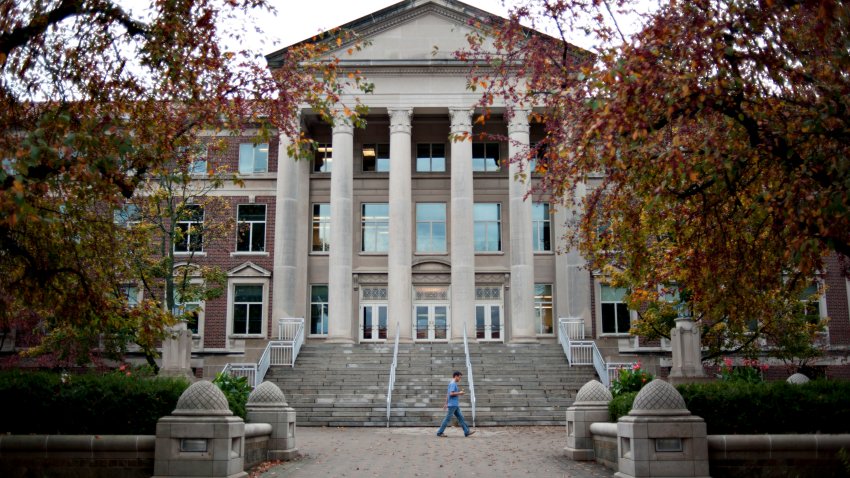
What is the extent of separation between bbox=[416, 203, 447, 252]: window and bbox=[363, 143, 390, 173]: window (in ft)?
9.27

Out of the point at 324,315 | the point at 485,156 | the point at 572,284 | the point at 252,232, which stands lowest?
the point at 324,315

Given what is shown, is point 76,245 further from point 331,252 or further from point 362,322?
point 362,322

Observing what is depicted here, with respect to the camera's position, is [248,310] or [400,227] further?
[248,310]

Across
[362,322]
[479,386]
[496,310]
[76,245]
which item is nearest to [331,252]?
[362,322]

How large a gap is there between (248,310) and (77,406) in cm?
2815

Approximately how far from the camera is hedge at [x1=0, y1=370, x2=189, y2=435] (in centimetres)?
1222

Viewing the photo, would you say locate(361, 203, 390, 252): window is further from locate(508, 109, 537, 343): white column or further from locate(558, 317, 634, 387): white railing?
locate(558, 317, 634, 387): white railing

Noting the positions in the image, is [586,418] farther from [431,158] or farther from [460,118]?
[431,158]

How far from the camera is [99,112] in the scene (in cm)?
1315

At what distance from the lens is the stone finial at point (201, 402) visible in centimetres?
1161

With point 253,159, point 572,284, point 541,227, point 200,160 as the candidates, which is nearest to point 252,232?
point 253,159

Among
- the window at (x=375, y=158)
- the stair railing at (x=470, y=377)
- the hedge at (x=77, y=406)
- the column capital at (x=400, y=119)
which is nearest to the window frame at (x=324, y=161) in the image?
the window at (x=375, y=158)

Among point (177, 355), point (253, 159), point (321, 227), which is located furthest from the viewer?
point (253, 159)

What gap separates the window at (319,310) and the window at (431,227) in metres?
5.18
